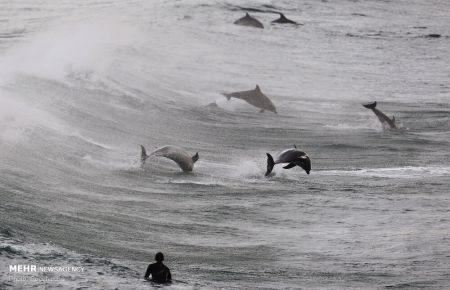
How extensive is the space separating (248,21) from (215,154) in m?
22.2

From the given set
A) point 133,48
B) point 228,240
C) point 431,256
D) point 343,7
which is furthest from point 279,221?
point 343,7

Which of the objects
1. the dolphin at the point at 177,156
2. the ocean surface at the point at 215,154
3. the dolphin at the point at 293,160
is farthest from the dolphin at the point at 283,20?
the dolphin at the point at 177,156

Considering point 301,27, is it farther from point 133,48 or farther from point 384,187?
point 384,187

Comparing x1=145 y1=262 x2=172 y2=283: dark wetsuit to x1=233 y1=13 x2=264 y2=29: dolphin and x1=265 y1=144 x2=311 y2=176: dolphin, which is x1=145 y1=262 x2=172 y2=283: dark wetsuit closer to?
x1=265 y1=144 x2=311 y2=176: dolphin

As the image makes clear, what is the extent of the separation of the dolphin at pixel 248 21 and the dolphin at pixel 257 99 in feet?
48.0

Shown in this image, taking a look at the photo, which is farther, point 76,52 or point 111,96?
point 76,52

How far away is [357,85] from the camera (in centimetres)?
3397

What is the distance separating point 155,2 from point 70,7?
4.30 meters

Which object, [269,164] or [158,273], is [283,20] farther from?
[158,273]

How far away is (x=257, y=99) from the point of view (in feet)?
91.8

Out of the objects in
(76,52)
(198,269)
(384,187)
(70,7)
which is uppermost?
(70,7)

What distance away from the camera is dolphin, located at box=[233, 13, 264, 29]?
4278 centimetres

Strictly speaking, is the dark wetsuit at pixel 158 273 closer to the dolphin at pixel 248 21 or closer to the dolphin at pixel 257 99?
the dolphin at pixel 257 99

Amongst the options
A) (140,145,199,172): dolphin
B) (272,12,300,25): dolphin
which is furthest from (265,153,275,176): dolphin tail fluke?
(272,12,300,25): dolphin
